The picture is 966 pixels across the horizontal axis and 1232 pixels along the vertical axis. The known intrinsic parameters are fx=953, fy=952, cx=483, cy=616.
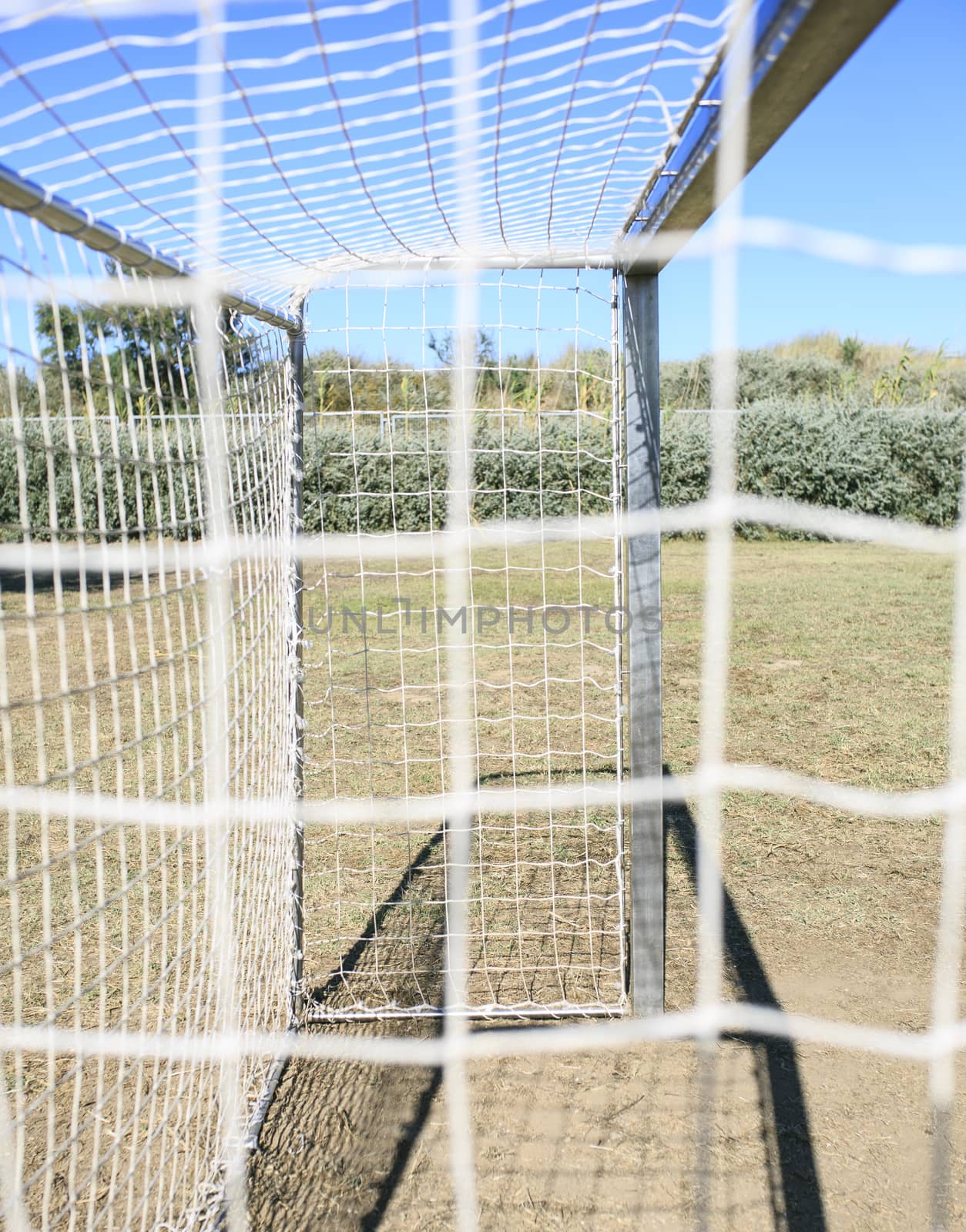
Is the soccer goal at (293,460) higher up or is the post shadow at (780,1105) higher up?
the soccer goal at (293,460)

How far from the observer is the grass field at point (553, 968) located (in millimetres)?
2008

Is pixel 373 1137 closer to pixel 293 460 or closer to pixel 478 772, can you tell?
pixel 293 460

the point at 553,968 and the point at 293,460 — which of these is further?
the point at 553,968

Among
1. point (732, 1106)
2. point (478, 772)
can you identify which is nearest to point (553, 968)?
point (732, 1106)

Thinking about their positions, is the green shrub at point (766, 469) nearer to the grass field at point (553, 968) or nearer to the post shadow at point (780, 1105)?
the grass field at point (553, 968)

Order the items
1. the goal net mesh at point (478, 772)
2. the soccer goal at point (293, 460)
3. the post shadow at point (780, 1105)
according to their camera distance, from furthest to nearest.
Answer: the goal net mesh at point (478, 772), the post shadow at point (780, 1105), the soccer goal at point (293, 460)

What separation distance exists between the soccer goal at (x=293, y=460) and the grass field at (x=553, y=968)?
38mm

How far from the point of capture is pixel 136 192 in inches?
68.2

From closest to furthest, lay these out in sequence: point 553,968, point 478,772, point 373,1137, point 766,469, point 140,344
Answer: point 140,344, point 373,1137, point 553,968, point 478,772, point 766,469

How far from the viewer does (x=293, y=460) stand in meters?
2.72

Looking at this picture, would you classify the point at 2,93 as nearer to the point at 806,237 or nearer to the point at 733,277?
the point at 733,277

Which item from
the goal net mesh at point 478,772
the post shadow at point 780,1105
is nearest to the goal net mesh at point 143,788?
the goal net mesh at point 478,772

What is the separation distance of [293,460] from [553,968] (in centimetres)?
175

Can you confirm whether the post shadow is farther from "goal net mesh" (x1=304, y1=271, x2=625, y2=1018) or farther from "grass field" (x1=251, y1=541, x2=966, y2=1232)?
"goal net mesh" (x1=304, y1=271, x2=625, y2=1018)
